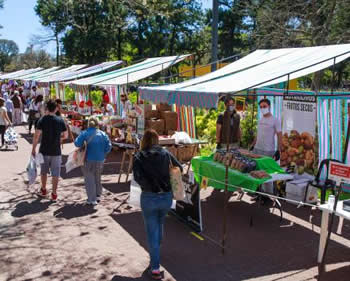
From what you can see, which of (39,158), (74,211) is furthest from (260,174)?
(39,158)

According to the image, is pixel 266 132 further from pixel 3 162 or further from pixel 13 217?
pixel 3 162

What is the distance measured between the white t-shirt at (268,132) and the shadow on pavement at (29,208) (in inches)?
171

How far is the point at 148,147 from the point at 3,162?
8.29 metres

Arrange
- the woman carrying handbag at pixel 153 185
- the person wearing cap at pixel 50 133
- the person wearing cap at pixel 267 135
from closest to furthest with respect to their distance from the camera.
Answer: the woman carrying handbag at pixel 153 185 < the person wearing cap at pixel 50 133 < the person wearing cap at pixel 267 135

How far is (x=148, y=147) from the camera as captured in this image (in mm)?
4879

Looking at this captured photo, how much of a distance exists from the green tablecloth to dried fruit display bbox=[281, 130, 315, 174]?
58.3 inches

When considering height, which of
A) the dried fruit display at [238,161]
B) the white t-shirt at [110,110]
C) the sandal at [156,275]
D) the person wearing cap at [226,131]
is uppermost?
the white t-shirt at [110,110]

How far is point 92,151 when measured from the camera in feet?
24.8

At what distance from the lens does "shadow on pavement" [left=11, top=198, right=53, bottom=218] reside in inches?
290

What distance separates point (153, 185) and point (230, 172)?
8.04 ft

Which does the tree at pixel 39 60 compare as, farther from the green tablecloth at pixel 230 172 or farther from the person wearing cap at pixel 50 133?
the green tablecloth at pixel 230 172

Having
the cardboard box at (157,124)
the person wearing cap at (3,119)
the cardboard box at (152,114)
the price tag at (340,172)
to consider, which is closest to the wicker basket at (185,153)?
the cardboard box at (157,124)

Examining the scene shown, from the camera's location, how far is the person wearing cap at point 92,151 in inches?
296

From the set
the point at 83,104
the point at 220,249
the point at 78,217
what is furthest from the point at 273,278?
the point at 83,104
